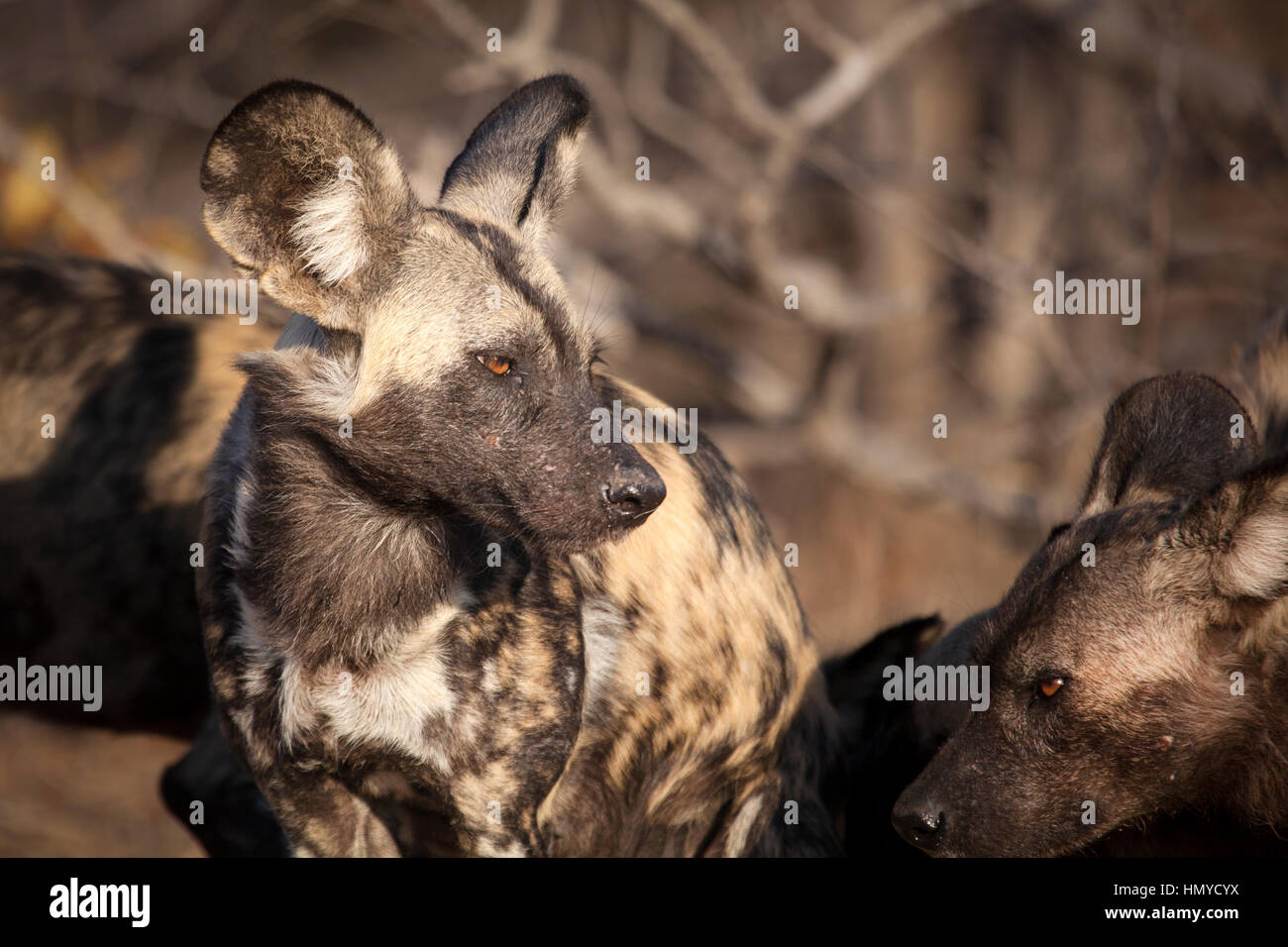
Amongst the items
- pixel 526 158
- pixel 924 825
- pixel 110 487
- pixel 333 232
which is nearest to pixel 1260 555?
pixel 924 825

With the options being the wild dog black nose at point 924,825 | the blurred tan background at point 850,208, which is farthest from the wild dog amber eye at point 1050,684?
the blurred tan background at point 850,208

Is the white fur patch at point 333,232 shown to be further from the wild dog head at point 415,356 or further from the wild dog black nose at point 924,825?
the wild dog black nose at point 924,825

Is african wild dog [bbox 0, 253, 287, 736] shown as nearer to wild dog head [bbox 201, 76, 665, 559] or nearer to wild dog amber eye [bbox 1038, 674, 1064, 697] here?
wild dog head [bbox 201, 76, 665, 559]

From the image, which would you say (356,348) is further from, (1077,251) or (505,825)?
(1077,251)

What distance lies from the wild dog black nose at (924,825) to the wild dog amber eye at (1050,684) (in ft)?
1.27

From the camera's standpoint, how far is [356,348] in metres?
2.96

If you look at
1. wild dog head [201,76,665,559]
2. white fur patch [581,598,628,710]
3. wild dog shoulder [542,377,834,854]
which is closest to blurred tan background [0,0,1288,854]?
wild dog shoulder [542,377,834,854]

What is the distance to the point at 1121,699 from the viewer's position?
124 inches

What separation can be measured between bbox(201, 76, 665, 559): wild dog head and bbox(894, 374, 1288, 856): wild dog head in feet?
3.50

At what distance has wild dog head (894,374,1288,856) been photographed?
10.3ft

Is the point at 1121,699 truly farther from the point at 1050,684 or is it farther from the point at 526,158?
the point at 526,158

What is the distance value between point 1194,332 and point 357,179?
956 centimetres

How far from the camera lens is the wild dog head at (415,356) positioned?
282 cm

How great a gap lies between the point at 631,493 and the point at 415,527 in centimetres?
56
